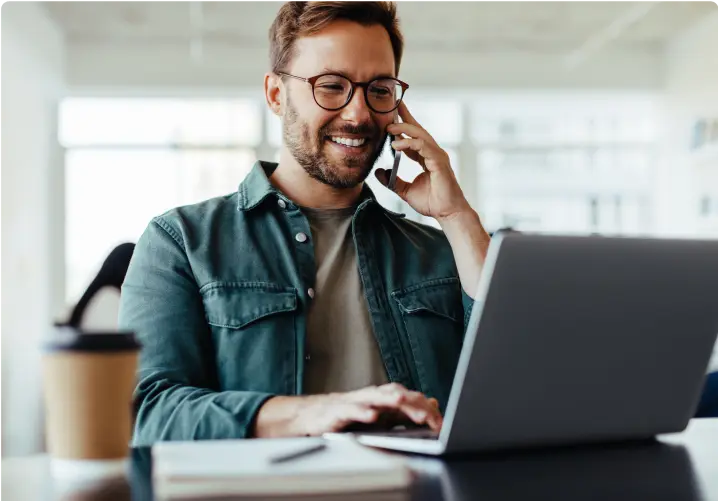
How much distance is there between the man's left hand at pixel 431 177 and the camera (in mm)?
1692

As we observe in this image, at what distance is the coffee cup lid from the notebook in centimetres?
11

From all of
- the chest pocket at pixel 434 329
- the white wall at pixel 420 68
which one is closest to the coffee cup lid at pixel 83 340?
the chest pocket at pixel 434 329

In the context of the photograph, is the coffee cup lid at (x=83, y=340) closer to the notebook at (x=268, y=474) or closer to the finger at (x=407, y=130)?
the notebook at (x=268, y=474)

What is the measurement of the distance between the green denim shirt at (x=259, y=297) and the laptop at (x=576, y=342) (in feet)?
1.75

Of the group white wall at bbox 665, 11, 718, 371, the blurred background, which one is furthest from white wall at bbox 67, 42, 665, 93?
white wall at bbox 665, 11, 718, 371

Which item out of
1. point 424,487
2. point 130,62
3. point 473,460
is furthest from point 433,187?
point 130,62

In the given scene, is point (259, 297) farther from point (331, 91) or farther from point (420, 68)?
point (420, 68)

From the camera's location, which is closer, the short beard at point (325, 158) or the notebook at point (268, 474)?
the notebook at point (268, 474)

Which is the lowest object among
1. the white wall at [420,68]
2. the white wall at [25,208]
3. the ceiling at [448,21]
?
the white wall at [25,208]

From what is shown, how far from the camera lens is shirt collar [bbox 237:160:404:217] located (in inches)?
65.5

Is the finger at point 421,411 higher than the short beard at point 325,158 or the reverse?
the reverse

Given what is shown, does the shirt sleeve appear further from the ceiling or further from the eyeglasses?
the ceiling

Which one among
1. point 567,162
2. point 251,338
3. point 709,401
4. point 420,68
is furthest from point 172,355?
point 567,162

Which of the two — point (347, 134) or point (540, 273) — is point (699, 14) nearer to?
point (347, 134)
